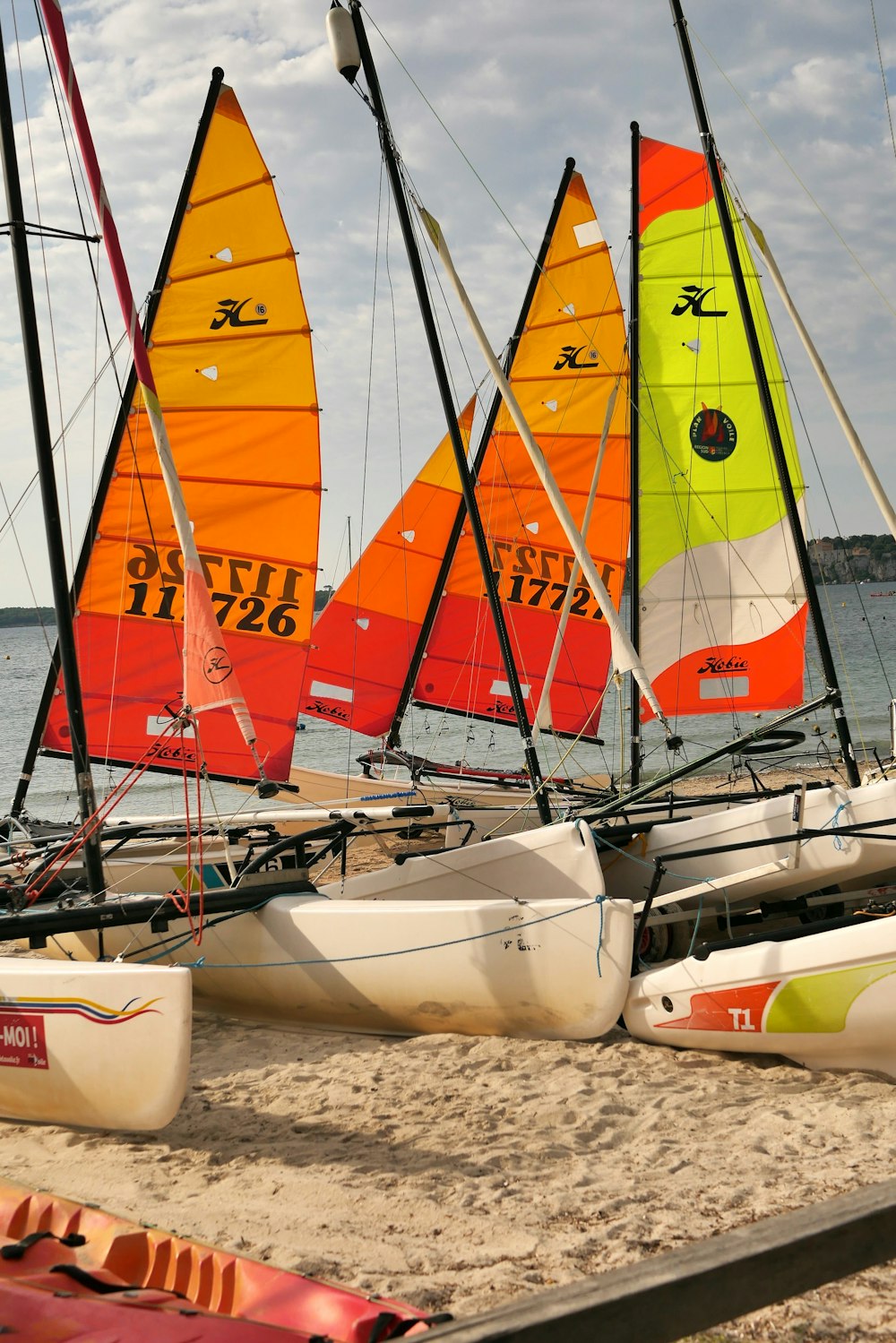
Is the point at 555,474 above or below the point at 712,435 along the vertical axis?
below

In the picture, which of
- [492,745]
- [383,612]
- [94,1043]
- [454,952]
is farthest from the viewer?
[492,745]

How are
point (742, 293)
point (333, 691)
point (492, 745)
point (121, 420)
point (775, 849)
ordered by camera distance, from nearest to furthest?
point (775, 849)
point (742, 293)
point (121, 420)
point (333, 691)
point (492, 745)

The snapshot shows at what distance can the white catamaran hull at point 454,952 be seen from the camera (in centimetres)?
493

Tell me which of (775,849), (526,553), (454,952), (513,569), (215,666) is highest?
(526,553)

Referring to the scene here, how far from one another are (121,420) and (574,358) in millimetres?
5149

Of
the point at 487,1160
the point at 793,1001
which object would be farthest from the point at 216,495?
the point at 487,1160

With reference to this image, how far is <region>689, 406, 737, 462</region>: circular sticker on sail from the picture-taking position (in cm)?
1105

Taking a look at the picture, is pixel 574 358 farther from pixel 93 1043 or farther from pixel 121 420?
pixel 93 1043

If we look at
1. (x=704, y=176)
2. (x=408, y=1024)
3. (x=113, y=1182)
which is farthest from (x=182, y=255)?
(x=113, y=1182)

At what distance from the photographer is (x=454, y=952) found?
16.7 ft

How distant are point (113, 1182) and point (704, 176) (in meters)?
10.6

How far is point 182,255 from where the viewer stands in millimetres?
8664

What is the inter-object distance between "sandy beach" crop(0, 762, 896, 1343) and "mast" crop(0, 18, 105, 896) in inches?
56.8

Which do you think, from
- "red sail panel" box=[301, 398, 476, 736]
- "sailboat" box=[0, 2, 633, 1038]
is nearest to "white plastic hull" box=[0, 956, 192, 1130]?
"sailboat" box=[0, 2, 633, 1038]
